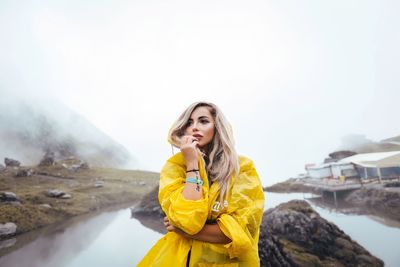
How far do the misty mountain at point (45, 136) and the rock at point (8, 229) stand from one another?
103m

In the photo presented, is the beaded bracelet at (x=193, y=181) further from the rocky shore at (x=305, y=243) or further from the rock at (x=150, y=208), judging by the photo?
the rock at (x=150, y=208)

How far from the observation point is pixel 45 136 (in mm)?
128875

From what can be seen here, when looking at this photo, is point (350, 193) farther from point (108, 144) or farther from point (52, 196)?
point (108, 144)

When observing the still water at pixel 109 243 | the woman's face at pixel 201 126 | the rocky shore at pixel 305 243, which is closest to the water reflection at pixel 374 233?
the still water at pixel 109 243

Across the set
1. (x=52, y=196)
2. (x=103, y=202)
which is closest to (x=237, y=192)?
(x=52, y=196)

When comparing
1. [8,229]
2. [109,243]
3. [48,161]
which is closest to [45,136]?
[48,161]

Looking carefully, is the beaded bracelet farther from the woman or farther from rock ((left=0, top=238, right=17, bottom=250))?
rock ((left=0, top=238, right=17, bottom=250))

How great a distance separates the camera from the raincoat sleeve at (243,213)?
1.70 metres

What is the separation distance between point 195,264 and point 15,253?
17465mm

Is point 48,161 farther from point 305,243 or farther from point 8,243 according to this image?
point 305,243

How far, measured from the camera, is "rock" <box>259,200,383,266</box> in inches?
323

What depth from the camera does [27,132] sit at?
417ft

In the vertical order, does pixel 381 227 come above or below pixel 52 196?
below

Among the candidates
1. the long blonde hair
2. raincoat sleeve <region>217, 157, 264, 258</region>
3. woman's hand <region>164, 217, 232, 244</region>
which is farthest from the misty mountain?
raincoat sleeve <region>217, 157, 264, 258</region>
